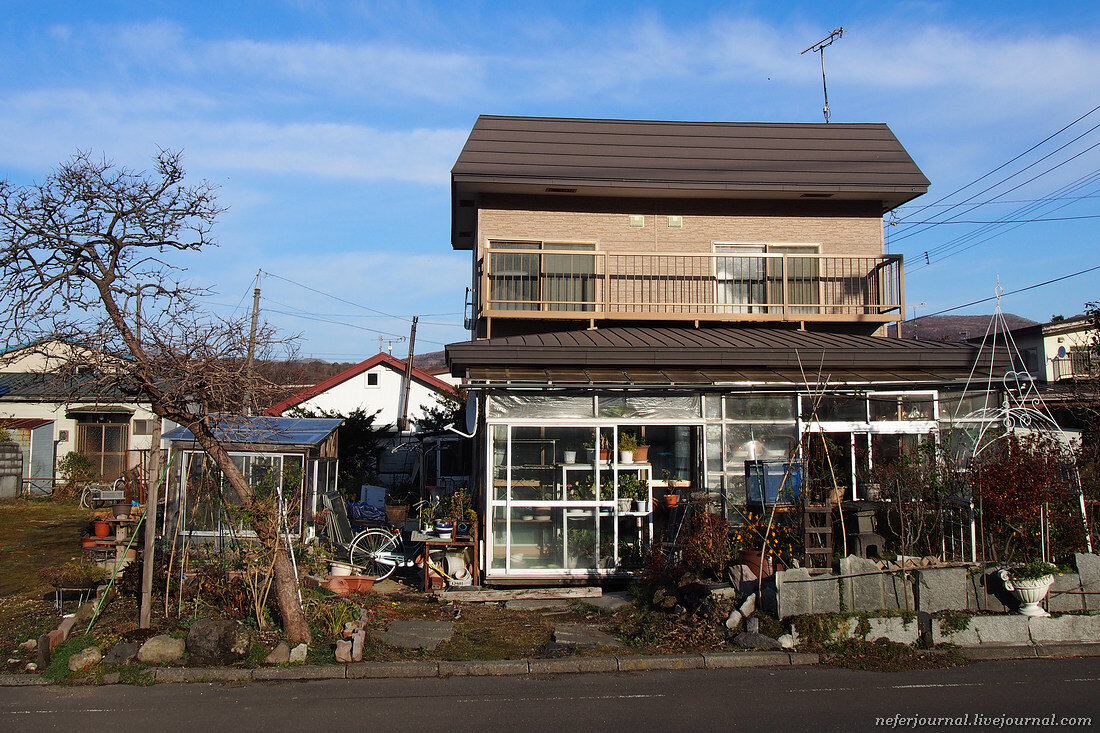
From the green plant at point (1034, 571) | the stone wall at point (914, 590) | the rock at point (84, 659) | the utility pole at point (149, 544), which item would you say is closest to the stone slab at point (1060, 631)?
the stone wall at point (914, 590)

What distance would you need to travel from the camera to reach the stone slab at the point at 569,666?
7.61 meters

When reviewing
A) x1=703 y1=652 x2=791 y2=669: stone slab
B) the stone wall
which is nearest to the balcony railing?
the stone wall

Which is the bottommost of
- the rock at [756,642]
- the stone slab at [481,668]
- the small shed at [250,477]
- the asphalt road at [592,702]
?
the asphalt road at [592,702]

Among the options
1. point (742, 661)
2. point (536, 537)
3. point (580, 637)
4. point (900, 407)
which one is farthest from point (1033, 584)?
point (536, 537)

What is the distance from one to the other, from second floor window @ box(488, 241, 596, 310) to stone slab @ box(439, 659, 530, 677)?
747 centimetres

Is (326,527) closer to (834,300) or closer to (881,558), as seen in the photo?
(881,558)

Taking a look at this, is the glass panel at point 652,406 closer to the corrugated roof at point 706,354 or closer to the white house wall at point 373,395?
the corrugated roof at point 706,354

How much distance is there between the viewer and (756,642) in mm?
7934

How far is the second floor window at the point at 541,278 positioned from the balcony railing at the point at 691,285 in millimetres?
18

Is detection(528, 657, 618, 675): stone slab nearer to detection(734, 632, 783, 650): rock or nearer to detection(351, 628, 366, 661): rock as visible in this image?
detection(734, 632, 783, 650): rock

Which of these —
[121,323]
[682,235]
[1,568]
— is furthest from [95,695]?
[682,235]

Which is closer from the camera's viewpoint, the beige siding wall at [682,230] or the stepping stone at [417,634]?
the stepping stone at [417,634]

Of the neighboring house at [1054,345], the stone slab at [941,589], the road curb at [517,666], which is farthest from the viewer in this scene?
the neighboring house at [1054,345]

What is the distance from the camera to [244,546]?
862 cm
